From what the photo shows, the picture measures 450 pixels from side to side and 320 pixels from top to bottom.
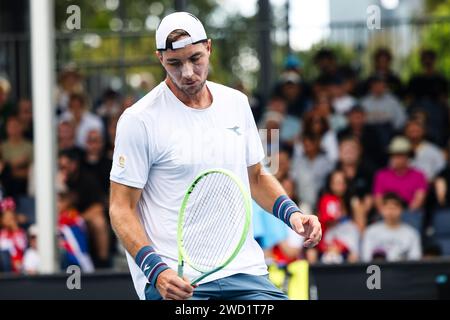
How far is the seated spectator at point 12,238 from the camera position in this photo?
10375 mm

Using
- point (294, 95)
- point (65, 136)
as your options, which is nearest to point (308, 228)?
point (65, 136)

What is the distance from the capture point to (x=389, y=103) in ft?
42.5

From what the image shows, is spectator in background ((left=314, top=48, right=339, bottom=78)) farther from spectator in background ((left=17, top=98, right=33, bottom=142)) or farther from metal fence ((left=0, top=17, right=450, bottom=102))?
spectator in background ((left=17, top=98, right=33, bottom=142))

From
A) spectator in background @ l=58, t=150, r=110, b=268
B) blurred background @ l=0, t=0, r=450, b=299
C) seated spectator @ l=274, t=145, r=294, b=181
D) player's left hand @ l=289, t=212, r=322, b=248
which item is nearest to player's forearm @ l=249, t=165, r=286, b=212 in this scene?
player's left hand @ l=289, t=212, r=322, b=248

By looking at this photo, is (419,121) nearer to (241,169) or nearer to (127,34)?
(127,34)

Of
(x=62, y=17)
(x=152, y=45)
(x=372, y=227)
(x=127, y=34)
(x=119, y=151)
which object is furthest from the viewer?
(x=62, y=17)

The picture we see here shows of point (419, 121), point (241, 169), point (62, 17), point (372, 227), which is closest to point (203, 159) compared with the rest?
point (241, 169)

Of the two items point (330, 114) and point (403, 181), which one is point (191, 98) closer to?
point (403, 181)

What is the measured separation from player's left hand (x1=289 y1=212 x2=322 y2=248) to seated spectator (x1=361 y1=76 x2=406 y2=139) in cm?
754

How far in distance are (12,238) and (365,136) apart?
3.94 meters

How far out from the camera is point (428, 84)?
13.4 meters

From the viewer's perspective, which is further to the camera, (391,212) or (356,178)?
(356,178)

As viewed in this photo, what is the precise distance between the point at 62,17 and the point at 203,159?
16.3 metres
